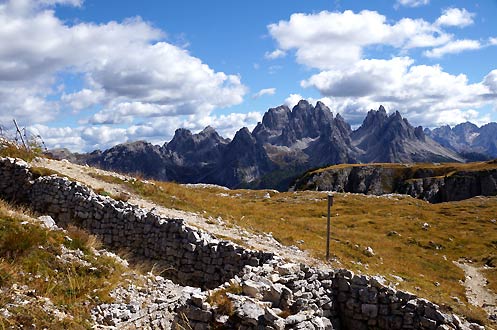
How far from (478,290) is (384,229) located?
24257mm

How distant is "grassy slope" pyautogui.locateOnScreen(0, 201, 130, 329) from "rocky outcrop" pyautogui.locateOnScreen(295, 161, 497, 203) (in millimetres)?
160183

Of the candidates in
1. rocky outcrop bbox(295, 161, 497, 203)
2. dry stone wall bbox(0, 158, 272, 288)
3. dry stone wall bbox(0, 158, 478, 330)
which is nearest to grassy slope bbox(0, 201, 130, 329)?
dry stone wall bbox(0, 158, 478, 330)

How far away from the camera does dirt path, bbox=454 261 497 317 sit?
32781 mm

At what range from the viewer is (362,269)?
3148cm

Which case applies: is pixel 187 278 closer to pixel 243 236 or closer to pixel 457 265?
pixel 243 236

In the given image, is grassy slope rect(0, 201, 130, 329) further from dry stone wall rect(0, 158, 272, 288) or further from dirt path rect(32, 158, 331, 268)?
dirt path rect(32, 158, 331, 268)

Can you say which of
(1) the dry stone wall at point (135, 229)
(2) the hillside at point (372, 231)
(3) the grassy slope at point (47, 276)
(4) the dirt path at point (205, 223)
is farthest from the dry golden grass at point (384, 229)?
(3) the grassy slope at point (47, 276)

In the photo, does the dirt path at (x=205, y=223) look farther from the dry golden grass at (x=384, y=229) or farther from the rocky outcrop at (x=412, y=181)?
the rocky outcrop at (x=412, y=181)

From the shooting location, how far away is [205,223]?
1146 inches

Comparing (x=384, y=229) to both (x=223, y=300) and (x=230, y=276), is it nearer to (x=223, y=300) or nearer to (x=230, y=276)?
(x=230, y=276)

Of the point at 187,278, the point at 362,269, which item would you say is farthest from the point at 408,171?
the point at 187,278

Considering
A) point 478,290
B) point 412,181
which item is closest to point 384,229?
point 478,290

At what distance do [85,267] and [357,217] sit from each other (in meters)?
62.5

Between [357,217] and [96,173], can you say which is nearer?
[96,173]
